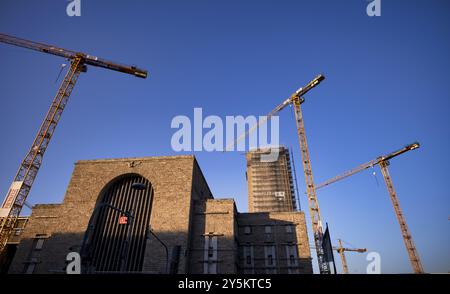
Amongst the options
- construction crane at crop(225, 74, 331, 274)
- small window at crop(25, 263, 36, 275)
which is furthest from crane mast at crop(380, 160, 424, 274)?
small window at crop(25, 263, 36, 275)

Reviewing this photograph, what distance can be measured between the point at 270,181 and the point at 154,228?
8826 centimetres

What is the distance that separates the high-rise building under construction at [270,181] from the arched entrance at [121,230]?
80405 mm

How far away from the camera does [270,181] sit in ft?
366

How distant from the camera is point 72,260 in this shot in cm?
2705

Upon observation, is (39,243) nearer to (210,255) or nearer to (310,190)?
(210,255)

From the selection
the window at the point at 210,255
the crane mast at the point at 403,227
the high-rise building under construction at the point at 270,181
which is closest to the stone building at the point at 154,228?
the window at the point at 210,255

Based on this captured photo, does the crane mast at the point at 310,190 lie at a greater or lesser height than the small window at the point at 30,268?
greater

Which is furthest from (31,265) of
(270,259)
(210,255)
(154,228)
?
(270,259)

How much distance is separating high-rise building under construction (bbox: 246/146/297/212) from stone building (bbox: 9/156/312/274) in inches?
2844

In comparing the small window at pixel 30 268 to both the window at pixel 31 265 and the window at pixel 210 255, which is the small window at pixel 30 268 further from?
the window at pixel 210 255

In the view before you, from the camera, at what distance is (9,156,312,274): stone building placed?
90.0 ft

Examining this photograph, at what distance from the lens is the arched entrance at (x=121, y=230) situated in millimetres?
27328
